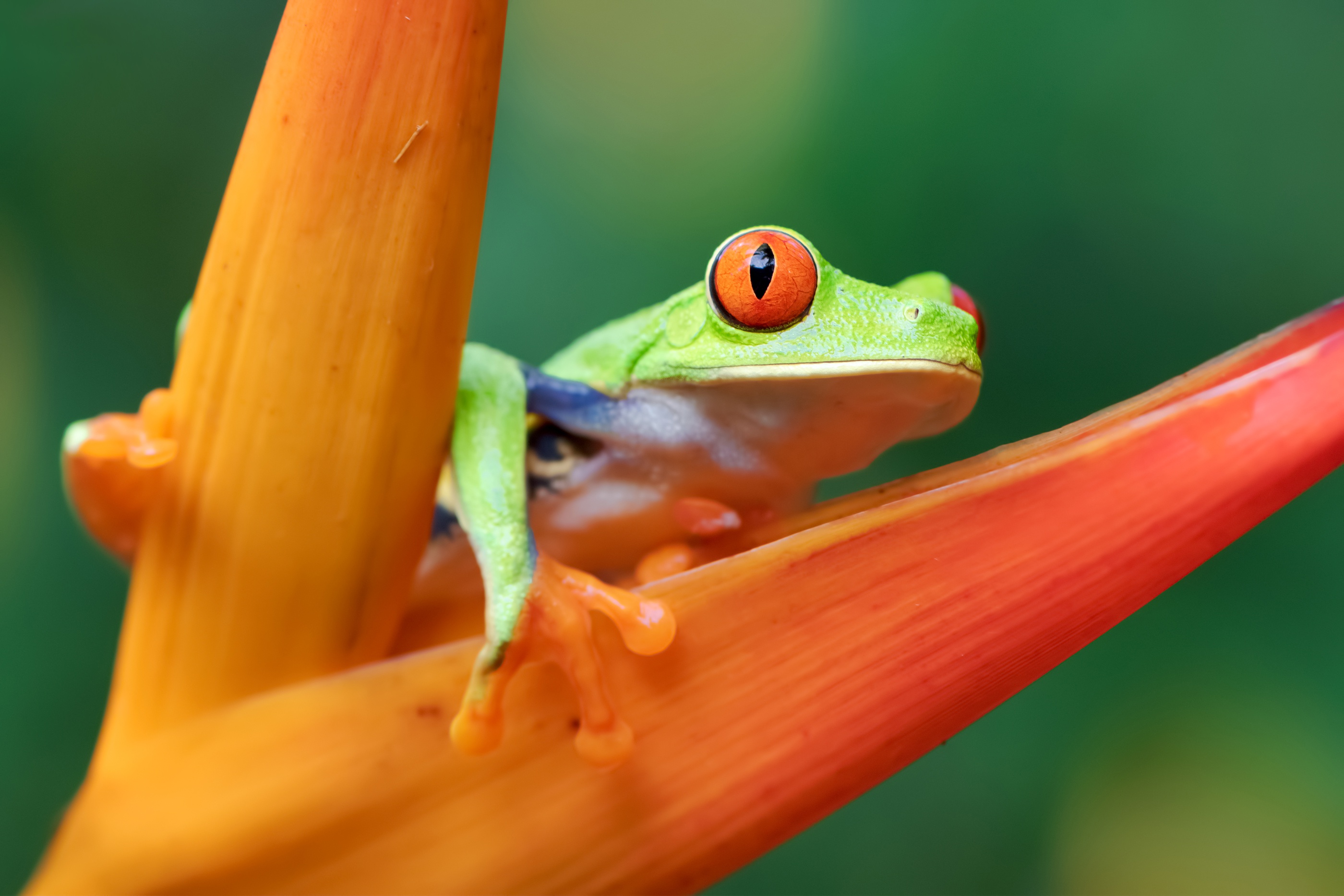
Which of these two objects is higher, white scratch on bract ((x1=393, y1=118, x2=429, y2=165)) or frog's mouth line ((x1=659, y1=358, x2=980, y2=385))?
white scratch on bract ((x1=393, y1=118, x2=429, y2=165))

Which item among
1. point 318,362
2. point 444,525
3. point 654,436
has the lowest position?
point 444,525

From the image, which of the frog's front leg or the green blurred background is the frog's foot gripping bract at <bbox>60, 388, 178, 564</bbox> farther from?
the green blurred background

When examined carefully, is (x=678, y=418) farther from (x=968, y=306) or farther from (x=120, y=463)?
(x=120, y=463)

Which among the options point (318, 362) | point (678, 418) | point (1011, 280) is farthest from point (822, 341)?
point (1011, 280)

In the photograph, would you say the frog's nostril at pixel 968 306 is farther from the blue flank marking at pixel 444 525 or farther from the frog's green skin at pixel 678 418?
the blue flank marking at pixel 444 525

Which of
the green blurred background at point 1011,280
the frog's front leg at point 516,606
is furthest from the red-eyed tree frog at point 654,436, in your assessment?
the green blurred background at point 1011,280

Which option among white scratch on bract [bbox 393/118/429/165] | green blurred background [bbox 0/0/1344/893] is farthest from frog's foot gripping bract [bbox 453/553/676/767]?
green blurred background [bbox 0/0/1344/893]
